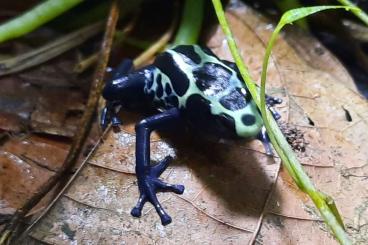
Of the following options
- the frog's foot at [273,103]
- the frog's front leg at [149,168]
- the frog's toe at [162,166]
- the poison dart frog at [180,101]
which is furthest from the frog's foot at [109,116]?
the frog's foot at [273,103]

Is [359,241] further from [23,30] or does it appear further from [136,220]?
[23,30]

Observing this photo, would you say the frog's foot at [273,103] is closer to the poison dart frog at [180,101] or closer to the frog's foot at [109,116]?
the poison dart frog at [180,101]

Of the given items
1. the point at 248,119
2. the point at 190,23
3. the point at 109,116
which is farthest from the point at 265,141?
the point at 190,23

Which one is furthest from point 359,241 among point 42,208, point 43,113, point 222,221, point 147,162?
point 43,113

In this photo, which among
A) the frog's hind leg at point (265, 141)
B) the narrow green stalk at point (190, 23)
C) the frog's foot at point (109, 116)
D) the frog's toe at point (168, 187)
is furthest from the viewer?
the narrow green stalk at point (190, 23)

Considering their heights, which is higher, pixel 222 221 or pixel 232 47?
pixel 232 47

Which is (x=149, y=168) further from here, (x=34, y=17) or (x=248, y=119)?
(x=34, y=17)
